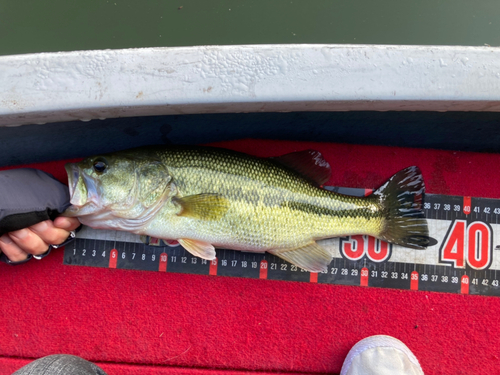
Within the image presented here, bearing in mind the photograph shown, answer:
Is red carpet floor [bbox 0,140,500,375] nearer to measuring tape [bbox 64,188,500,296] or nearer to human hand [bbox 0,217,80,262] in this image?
measuring tape [bbox 64,188,500,296]

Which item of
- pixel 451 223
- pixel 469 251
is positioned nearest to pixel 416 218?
pixel 451 223

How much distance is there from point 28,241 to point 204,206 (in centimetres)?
101

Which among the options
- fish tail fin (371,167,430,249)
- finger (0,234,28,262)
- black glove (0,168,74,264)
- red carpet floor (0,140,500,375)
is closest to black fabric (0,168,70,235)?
black glove (0,168,74,264)

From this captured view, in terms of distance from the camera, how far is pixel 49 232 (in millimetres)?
1872

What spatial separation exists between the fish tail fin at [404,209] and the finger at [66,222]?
173 cm

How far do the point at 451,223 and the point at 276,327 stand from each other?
1252 mm

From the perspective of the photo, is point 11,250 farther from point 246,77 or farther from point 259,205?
point 246,77

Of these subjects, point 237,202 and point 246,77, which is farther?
point 237,202

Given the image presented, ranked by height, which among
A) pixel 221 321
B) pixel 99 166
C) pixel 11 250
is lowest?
pixel 221 321

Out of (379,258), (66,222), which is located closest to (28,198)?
(66,222)

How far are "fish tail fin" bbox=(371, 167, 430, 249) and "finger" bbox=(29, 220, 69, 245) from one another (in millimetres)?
1813

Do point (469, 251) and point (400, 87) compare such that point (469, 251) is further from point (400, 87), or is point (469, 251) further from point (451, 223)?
point (400, 87)

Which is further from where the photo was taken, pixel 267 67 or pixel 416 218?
pixel 416 218

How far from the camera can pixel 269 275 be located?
6.82ft
